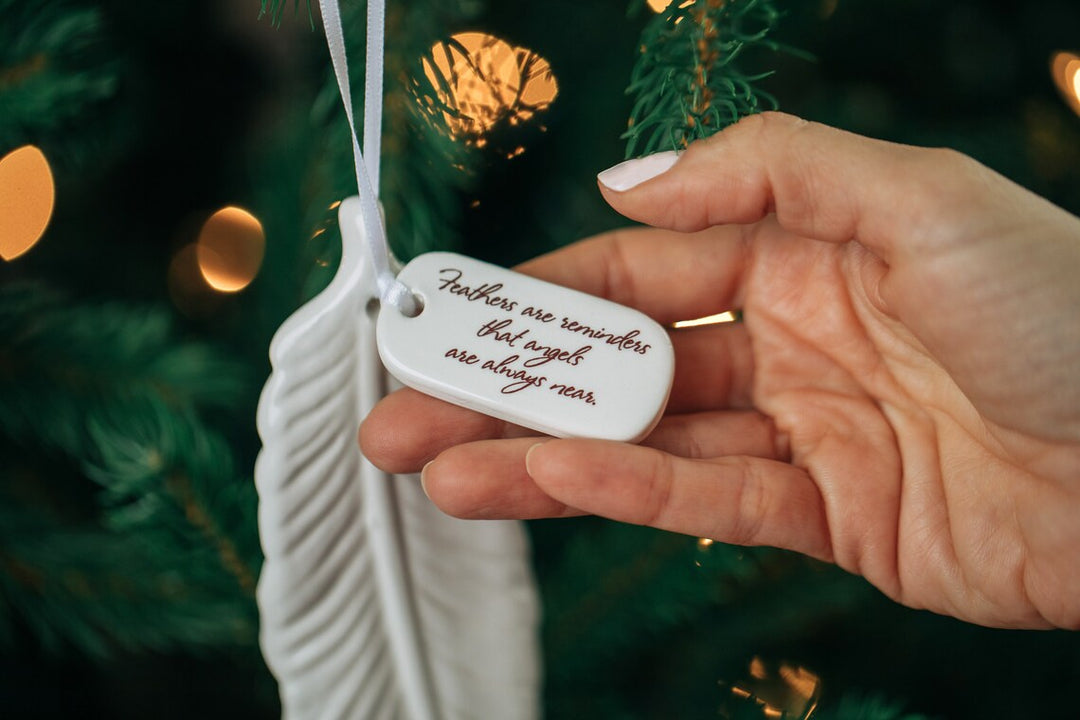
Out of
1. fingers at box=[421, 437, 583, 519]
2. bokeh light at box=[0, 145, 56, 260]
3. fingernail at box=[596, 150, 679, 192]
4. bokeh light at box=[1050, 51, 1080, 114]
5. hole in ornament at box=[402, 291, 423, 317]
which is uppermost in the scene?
bokeh light at box=[0, 145, 56, 260]

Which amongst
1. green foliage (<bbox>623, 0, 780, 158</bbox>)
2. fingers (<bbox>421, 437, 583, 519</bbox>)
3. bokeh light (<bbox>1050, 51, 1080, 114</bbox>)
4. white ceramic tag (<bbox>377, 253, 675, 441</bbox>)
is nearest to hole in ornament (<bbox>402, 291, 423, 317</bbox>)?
white ceramic tag (<bbox>377, 253, 675, 441</bbox>)

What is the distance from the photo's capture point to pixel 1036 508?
0.75 meters

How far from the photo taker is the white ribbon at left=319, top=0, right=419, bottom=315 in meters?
0.62

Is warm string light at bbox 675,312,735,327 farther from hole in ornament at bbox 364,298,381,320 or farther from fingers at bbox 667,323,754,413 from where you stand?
hole in ornament at bbox 364,298,381,320

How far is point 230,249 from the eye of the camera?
952mm

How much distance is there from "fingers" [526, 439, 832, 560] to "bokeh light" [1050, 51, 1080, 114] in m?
0.53

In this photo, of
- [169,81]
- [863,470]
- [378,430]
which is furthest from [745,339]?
[169,81]

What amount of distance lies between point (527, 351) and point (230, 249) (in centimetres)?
41

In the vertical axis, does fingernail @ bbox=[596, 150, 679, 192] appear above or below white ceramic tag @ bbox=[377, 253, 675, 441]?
above

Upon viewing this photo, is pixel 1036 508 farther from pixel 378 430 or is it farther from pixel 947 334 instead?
pixel 378 430

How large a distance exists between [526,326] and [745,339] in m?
0.29

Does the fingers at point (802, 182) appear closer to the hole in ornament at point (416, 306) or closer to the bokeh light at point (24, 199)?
the hole in ornament at point (416, 306)

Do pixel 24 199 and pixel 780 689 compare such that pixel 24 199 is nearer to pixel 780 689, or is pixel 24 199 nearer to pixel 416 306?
pixel 416 306

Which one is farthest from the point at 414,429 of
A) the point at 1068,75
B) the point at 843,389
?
the point at 1068,75
